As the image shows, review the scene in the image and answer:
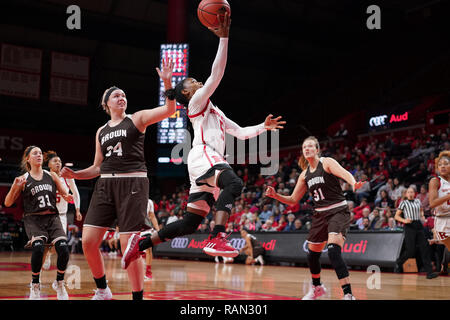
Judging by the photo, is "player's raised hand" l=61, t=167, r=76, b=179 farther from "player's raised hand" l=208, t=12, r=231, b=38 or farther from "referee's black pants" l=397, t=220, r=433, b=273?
"referee's black pants" l=397, t=220, r=433, b=273

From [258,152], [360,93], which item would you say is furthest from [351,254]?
[360,93]

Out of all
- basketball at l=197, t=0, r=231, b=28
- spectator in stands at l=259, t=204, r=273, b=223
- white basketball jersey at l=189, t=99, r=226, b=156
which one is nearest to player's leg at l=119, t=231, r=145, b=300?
white basketball jersey at l=189, t=99, r=226, b=156

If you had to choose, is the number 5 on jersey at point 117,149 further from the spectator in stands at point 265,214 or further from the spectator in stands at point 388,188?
the spectator in stands at point 265,214

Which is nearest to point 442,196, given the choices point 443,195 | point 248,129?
point 443,195

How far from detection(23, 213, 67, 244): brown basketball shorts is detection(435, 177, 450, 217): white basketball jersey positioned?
4614 millimetres

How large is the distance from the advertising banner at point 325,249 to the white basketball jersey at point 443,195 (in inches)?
195

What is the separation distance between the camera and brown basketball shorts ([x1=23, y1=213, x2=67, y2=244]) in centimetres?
616

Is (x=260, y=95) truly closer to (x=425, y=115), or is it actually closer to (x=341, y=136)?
(x=341, y=136)

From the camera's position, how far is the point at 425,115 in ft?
56.2

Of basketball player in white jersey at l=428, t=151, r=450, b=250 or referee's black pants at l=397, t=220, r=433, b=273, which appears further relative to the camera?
referee's black pants at l=397, t=220, r=433, b=273

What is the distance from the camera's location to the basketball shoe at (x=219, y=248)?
13.8 feet

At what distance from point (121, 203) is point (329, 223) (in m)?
2.53

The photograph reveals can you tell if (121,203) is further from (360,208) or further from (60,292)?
(360,208)
